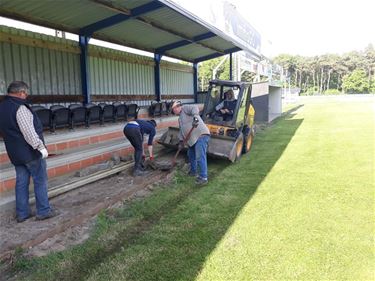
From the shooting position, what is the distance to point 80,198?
5.87 meters

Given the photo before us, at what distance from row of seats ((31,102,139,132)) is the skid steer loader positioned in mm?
1802

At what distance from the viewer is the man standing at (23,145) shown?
458 centimetres

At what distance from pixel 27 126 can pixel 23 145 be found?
28 centimetres

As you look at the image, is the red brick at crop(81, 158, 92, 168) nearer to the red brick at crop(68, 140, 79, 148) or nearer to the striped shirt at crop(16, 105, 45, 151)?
the red brick at crop(68, 140, 79, 148)

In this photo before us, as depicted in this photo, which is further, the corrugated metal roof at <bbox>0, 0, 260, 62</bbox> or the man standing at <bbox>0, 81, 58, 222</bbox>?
the corrugated metal roof at <bbox>0, 0, 260, 62</bbox>

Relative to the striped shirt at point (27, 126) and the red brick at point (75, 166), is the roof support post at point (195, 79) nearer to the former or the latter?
the red brick at point (75, 166)

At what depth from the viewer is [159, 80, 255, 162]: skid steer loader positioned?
8.47m

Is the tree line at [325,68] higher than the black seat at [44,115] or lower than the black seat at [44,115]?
higher

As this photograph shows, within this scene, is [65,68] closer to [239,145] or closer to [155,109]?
[155,109]

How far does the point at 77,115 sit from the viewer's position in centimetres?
855

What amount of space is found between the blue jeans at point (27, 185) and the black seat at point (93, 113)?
4.14m

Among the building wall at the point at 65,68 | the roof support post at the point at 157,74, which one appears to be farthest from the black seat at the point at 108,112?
the roof support post at the point at 157,74

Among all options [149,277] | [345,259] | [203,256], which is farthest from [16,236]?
[345,259]

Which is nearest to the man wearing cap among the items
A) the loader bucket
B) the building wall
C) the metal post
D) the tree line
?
the loader bucket
